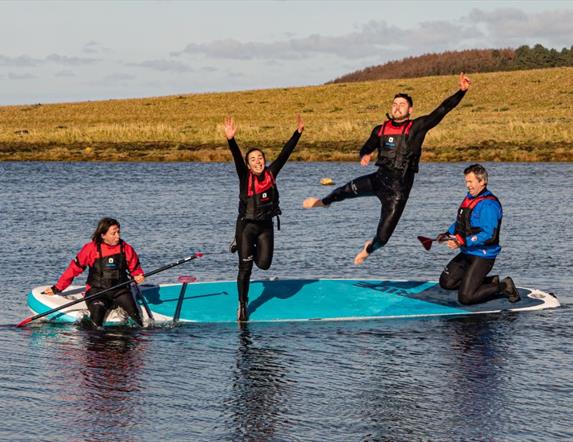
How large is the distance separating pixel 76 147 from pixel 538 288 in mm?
40596

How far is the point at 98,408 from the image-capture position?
376 inches

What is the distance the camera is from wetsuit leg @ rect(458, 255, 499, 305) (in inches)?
537

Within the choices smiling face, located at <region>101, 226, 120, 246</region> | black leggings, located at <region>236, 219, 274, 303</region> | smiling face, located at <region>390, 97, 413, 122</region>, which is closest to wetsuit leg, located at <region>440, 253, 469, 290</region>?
smiling face, located at <region>390, 97, 413, 122</region>

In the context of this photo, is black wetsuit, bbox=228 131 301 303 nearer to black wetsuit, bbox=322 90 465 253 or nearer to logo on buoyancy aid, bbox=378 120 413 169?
black wetsuit, bbox=322 90 465 253

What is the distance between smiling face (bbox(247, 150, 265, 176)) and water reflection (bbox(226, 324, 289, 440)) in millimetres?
1895

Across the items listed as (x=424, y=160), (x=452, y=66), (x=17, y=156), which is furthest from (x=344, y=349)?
(x=452, y=66)

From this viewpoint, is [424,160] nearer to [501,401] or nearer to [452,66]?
[501,401]

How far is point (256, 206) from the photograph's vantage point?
42.8ft

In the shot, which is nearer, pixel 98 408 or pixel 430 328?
pixel 98 408

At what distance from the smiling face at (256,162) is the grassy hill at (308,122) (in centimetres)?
3353

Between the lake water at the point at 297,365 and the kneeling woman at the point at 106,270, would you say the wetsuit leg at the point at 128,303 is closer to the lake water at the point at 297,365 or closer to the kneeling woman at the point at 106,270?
the kneeling woman at the point at 106,270

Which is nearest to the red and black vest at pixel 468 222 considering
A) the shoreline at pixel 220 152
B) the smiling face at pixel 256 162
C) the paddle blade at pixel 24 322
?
the smiling face at pixel 256 162

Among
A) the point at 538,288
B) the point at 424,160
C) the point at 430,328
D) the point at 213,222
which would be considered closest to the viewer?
the point at 430,328

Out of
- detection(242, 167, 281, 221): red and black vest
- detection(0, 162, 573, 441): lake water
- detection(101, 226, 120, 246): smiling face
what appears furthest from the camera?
detection(242, 167, 281, 221): red and black vest
